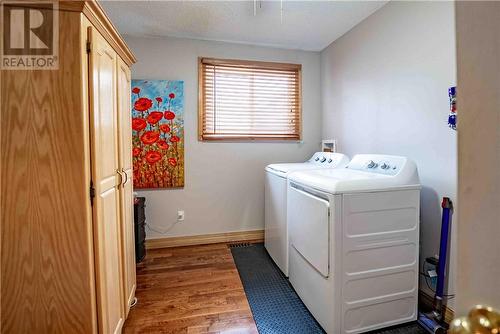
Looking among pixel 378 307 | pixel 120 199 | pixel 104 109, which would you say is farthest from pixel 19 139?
pixel 378 307

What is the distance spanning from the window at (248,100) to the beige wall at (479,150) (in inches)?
106

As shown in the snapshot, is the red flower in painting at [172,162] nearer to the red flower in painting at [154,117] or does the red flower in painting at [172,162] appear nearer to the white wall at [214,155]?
the white wall at [214,155]

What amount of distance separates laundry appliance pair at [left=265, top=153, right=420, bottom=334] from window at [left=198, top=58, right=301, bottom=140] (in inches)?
56.1

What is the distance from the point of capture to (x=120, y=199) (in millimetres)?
1558

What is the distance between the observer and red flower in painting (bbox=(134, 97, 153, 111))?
269 cm

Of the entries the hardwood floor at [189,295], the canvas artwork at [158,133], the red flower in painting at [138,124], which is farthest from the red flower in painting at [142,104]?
the hardwood floor at [189,295]

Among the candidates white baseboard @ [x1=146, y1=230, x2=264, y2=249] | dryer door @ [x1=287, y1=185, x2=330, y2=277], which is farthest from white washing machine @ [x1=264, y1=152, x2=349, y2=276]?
white baseboard @ [x1=146, y1=230, x2=264, y2=249]

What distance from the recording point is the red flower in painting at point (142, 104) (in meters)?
2.69

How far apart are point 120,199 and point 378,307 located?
1740mm

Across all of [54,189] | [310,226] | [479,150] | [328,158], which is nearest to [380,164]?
[310,226]

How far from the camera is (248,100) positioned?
302cm

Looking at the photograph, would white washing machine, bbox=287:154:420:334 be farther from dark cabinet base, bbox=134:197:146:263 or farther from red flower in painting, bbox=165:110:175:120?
red flower in painting, bbox=165:110:175:120

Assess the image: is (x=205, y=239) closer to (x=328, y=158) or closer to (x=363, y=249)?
(x=328, y=158)

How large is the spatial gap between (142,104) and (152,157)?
0.57 meters
